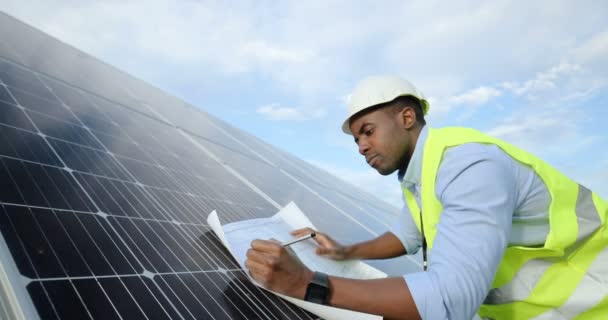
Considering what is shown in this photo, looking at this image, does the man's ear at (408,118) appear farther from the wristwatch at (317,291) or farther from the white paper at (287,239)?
the wristwatch at (317,291)

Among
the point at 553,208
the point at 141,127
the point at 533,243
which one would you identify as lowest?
the point at 141,127

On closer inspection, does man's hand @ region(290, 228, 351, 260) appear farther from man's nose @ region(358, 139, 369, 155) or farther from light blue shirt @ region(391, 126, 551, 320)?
light blue shirt @ region(391, 126, 551, 320)

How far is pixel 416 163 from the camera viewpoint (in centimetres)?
264

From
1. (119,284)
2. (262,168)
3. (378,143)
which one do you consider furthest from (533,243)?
(262,168)

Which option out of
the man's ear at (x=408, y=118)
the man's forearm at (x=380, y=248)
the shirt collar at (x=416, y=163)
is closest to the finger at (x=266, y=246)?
the shirt collar at (x=416, y=163)

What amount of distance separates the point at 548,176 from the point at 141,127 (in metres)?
4.46

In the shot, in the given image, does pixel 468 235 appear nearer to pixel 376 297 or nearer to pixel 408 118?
pixel 376 297

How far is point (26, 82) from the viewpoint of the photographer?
169 inches

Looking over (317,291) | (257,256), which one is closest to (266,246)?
(257,256)

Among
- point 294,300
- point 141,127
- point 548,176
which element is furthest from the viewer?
point 141,127

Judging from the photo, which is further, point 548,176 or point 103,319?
point 548,176

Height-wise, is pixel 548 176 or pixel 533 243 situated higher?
pixel 548 176

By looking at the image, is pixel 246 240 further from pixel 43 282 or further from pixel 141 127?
pixel 141 127

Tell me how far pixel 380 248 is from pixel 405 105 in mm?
1369
